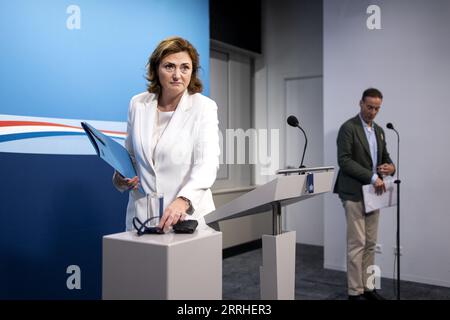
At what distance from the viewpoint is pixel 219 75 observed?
5.18m

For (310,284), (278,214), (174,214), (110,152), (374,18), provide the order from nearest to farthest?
(174,214) < (110,152) < (278,214) < (310,284) < (374,18)

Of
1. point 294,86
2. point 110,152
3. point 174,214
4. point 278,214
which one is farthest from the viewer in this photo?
point 294,86

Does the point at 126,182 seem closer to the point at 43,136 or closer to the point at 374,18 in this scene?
the point at 43,136

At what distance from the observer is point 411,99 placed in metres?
3.98

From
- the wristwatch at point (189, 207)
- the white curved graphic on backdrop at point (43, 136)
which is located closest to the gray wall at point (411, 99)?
the white curved graphic on backdrop at point (43, 136)

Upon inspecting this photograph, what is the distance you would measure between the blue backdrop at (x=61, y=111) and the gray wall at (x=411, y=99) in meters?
2.03

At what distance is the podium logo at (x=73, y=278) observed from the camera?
9.21ft

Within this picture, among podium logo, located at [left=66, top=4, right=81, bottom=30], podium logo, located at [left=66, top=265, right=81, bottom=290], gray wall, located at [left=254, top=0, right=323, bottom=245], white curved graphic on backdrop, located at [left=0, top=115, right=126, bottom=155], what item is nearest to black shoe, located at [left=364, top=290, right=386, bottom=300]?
gray wall, located at [left=254, top=0, right=323, bottom=245]

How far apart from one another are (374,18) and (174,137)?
309cm

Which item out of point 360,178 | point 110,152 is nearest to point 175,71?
point 110,152

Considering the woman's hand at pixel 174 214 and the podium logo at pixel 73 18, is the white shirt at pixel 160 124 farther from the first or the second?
the podium logo at pixel 73 18

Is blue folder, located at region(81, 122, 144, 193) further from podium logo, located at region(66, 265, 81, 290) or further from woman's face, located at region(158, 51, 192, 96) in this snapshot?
podium logo, located at region(66, 265, 81, 290)

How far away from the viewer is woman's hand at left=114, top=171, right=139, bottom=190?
168 centimetres

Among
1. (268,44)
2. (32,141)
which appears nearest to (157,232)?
(32,141)
